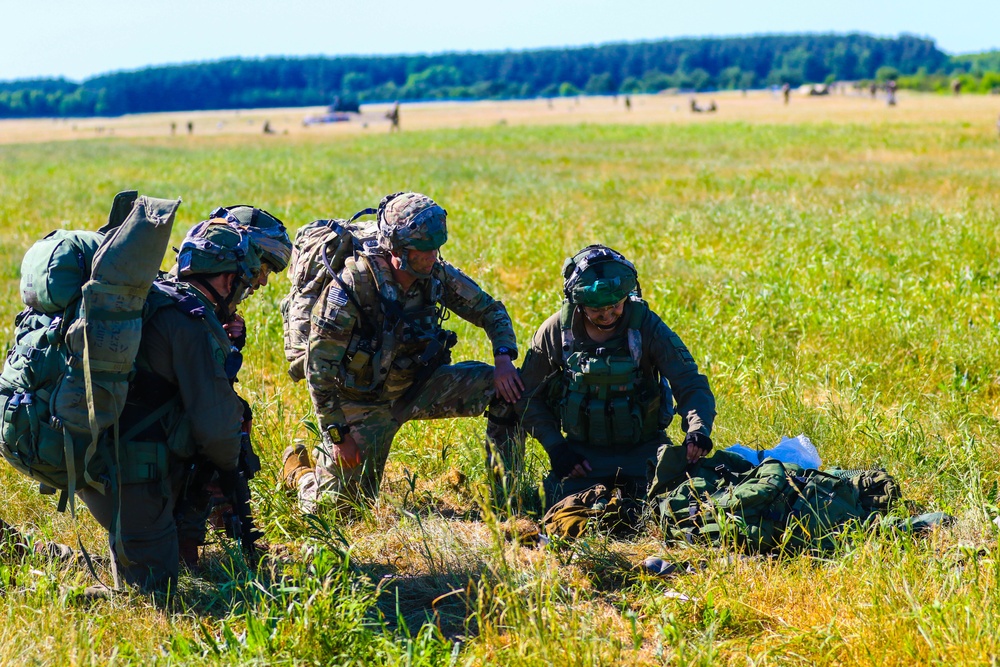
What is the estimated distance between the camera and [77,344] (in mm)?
3516

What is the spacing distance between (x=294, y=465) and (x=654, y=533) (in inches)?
85.2

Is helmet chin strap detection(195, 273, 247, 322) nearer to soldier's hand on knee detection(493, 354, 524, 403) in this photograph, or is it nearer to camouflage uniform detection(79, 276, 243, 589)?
camouflage uniform detection(79, 276, 243, 589)

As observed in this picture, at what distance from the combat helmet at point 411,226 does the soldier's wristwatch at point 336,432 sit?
0.92 m

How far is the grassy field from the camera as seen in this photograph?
3.32 meters

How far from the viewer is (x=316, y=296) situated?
5.16 m

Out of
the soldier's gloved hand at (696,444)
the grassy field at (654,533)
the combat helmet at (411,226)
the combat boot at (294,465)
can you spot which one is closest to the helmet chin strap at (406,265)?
the combat helmet at (411,226)

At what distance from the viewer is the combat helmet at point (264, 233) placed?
4414mm

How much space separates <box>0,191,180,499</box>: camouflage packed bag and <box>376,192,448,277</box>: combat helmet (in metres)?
1.31

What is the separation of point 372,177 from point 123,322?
2078cm

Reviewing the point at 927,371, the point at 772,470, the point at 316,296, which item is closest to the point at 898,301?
the point at 927,371

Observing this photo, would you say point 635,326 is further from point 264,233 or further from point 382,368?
point 264,233

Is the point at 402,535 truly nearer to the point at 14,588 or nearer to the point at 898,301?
the point at 14,588

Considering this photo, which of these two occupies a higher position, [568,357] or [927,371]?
[568,357]

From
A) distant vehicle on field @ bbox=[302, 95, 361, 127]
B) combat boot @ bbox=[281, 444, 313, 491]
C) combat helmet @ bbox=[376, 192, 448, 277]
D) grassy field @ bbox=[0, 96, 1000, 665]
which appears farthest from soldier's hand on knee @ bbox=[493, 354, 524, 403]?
distant vehicle on field @ bbox=[302, 95, 361, 127]
